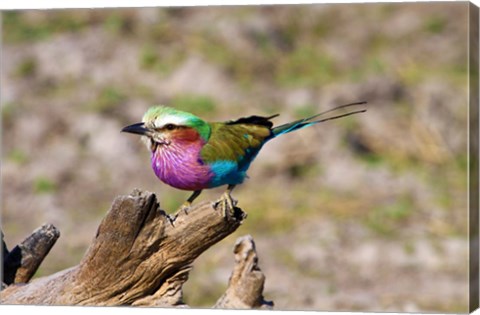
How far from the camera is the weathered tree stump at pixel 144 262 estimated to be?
17.0 feet

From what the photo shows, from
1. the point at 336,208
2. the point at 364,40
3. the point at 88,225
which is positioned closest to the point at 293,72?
the point at 364,40

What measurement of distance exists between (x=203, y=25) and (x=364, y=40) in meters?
1.35

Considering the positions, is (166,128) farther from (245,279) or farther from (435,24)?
(435,24)

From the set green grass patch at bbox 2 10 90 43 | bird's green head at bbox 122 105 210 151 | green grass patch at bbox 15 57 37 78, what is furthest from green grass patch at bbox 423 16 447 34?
bird's green head at bbox 122 105 210 151

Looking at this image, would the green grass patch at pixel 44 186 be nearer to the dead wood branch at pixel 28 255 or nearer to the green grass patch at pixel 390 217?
the green grass patch at pixel 390 217

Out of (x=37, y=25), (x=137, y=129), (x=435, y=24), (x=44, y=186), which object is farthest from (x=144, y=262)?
(x=37, y=25)

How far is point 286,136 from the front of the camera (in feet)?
30.0

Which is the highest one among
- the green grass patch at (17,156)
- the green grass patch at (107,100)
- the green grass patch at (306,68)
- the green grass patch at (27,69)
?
the green grass patch at (306,68)

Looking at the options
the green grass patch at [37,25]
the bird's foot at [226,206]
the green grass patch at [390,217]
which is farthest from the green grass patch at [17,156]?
the bird's foot at [226,206]

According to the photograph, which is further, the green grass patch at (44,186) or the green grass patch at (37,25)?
the green grass patch at (37,25)

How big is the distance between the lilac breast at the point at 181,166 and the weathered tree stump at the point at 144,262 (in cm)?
16

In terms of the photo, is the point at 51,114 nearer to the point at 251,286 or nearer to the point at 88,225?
the point at 88,225

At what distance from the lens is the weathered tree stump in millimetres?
5184

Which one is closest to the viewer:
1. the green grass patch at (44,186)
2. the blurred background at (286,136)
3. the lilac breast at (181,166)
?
the lilac breast at (181,166)
